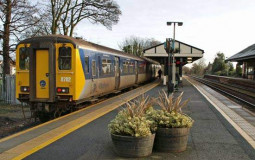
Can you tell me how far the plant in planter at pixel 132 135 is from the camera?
5.14m

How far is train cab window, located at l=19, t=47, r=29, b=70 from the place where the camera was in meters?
11.3

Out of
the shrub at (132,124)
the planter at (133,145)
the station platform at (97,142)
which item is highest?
the shrub at (132,124)

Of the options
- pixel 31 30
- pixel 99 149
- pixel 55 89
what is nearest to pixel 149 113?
pixel 99 149

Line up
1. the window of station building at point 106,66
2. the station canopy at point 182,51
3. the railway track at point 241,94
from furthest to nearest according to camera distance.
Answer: the station canopy at point 182,51 → the railway track at point 241,94 → the window of station building at point 106,66

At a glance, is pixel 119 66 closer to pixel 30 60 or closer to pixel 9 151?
pixel 30 60

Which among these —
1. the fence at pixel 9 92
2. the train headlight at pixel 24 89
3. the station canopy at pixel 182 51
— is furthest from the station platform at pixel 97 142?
the station canopy at pixel 182 51

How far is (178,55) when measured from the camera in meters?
28.7

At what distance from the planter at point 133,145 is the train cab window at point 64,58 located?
6122 millimetres

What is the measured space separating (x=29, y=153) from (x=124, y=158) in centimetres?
186

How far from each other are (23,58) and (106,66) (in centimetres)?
469

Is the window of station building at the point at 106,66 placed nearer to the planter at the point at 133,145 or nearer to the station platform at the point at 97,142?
the station platform at the point at 97,142

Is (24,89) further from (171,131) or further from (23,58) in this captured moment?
(171,131)

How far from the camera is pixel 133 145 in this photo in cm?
521

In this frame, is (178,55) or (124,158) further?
(178,55)
